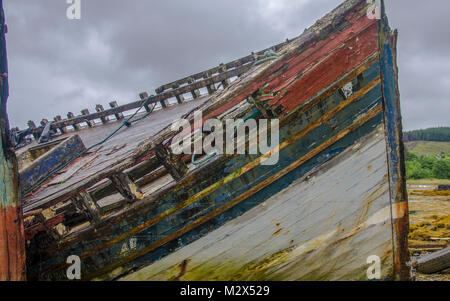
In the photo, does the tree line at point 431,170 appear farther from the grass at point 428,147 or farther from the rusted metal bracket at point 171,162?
the grass at point 428,147

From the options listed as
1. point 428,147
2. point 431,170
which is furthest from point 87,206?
point 428,147

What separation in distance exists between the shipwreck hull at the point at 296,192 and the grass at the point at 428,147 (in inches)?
3669

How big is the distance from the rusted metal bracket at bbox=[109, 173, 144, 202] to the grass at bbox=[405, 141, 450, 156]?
309 ft

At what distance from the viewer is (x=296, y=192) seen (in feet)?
10.0

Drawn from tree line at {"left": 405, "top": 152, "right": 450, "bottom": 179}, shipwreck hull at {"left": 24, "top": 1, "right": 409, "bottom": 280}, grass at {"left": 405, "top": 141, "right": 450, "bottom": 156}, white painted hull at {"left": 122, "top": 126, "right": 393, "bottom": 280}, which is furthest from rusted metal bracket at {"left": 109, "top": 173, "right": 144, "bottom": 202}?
grass at {"left": 405, "top": 141, "right": 450, "bottom": 156}

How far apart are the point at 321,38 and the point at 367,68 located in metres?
0.52

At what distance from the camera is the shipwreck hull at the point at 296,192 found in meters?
2.98

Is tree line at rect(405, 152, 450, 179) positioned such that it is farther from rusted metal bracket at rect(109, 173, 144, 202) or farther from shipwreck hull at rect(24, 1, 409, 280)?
rusted metal bracket at rect(109, 173, 144, 202)

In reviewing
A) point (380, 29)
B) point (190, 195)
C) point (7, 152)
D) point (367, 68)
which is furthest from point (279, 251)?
point (7, 152)

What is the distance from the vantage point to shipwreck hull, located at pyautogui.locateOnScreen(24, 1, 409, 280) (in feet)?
9.78

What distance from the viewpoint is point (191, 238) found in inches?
122

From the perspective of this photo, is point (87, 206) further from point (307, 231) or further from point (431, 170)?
point (431, 170)

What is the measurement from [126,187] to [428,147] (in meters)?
105
